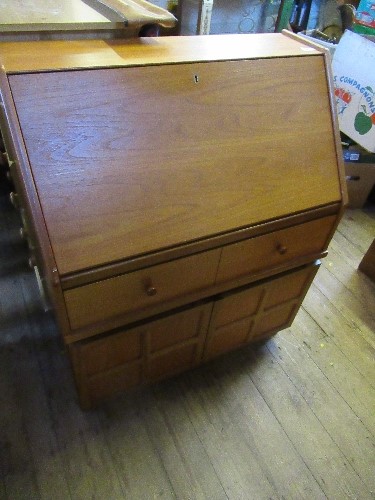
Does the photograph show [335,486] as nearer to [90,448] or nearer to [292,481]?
[292,481]

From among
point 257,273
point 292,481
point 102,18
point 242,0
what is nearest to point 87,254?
point 257,273

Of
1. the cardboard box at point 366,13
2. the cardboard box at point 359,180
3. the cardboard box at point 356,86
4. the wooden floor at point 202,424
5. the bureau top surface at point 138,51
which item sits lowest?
the wooden floor at point 202,424

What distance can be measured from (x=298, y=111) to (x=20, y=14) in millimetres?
780

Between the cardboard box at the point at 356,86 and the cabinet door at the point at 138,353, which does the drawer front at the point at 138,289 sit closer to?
the cabinet door at the point at 138,353

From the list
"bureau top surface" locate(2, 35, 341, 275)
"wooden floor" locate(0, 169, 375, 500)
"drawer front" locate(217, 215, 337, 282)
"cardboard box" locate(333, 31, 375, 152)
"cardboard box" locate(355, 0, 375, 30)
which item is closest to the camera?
"bureau top surface" locate(2, 35, 341, 275)

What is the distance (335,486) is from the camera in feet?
3.87

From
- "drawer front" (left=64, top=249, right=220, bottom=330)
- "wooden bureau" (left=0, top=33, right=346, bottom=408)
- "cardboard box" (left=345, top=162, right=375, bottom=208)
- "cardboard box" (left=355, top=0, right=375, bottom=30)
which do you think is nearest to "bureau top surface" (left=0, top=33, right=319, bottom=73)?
"wooden bureau" (left=0, top=33, right=346, bottom=408)

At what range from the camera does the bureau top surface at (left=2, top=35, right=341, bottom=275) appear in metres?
0.76

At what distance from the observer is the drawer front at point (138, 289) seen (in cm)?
84

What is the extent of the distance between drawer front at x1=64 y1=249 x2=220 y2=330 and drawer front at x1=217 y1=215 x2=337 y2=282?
0.16 feet

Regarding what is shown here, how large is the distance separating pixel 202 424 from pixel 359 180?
1.69m

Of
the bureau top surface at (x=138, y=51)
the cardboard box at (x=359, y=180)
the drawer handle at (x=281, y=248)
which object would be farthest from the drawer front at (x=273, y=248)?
the cardboard box at (x=359, y=180)

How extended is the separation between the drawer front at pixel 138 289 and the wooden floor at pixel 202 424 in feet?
1.77

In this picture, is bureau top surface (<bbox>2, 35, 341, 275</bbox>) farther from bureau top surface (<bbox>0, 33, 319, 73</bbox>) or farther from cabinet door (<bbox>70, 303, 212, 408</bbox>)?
cabinet door (<bbox>70, 303, 212, 408</bbox>)
